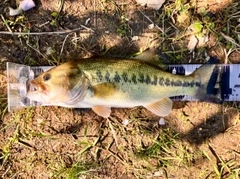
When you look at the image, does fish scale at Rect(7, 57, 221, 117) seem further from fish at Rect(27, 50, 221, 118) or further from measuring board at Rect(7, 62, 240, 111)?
measuring board at Rect(7, 62, 240, 111)

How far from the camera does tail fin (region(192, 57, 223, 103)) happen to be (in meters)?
3.71

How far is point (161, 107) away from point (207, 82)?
607 millimetres

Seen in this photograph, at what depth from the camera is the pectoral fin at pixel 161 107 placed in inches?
149

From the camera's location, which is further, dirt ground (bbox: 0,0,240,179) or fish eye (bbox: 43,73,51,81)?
dirt ground (bbox: 0,0,240,179)

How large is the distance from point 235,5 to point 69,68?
2198 millimetres

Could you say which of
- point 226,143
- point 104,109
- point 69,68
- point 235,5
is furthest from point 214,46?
point 69,68

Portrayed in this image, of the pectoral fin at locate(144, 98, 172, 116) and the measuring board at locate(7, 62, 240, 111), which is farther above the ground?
the measuring board at locate(7, 62, 240, 111)

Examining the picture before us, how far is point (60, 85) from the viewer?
3377mm

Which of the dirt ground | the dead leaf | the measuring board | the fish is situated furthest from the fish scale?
the dead leaf

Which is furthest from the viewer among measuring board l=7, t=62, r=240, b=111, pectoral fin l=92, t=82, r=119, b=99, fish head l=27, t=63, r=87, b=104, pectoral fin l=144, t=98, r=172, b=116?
measuring board l=7, t=62, r=240, b=111

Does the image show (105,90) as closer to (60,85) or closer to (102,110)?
(102,110)

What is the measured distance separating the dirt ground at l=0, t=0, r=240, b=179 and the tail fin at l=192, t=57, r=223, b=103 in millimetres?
283

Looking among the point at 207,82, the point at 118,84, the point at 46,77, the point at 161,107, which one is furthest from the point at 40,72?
the point at 207,82

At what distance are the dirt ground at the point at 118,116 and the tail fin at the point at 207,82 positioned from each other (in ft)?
0.93
